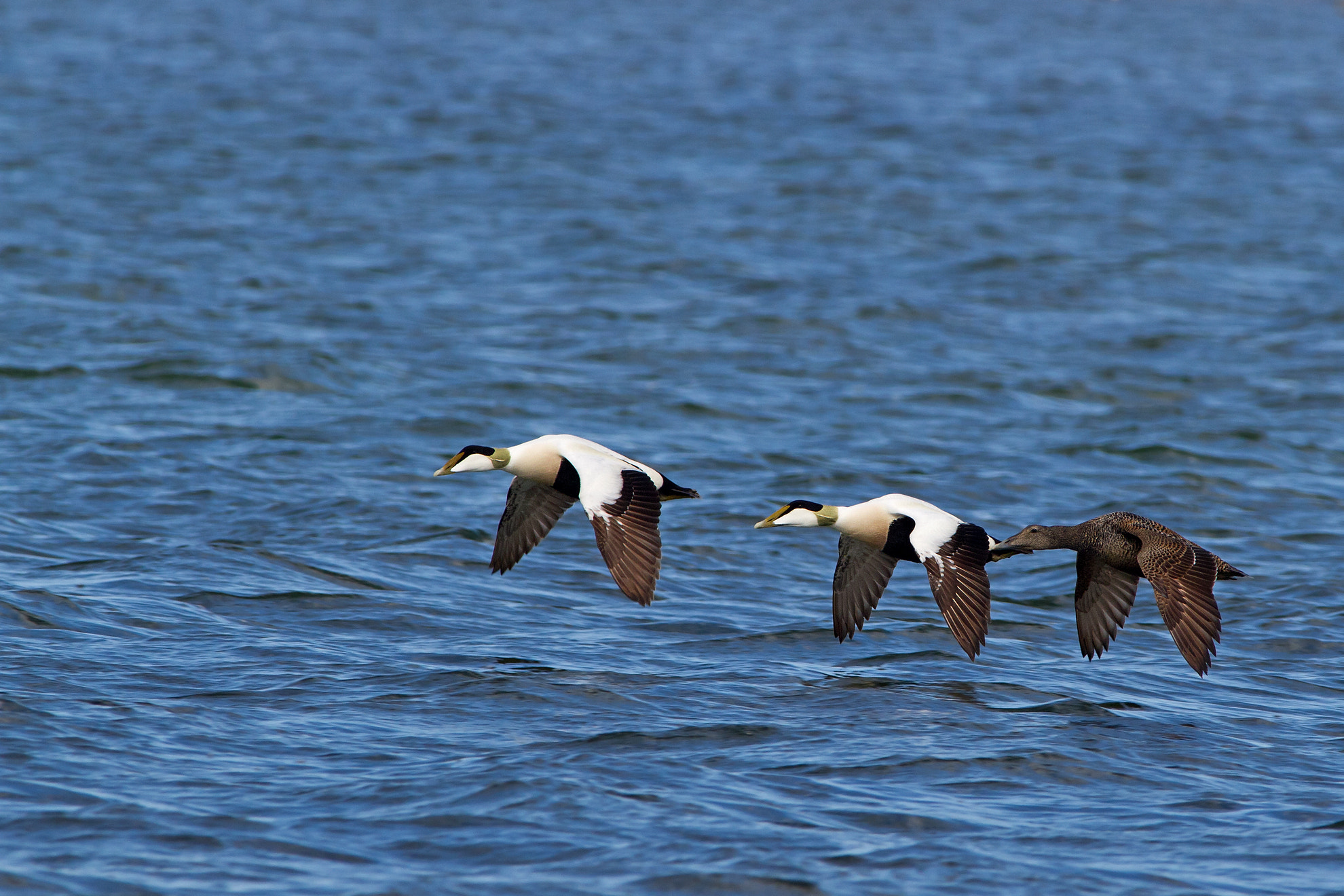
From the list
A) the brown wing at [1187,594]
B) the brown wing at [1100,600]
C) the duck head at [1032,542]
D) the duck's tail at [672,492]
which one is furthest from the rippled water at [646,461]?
the duck's tail at [672,492]

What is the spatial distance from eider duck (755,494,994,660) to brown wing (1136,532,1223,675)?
33.3 inches

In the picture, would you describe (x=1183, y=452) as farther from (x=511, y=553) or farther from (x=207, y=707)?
(x=207, y=707)

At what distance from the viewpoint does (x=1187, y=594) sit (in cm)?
831

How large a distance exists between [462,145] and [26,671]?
19.5 metres

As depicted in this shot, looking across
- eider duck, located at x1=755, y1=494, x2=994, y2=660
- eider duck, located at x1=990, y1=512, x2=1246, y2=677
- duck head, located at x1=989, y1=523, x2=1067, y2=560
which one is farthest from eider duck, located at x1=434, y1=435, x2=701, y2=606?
eider duck, located at x1=990, y1=512, x2=1246, y2=677

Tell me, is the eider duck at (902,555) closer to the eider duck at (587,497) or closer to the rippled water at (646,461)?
the rippled water at (646,461)

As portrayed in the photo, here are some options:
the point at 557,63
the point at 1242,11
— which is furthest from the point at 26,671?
the point at 1242,11

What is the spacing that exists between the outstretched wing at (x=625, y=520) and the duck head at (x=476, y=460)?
1.62ft

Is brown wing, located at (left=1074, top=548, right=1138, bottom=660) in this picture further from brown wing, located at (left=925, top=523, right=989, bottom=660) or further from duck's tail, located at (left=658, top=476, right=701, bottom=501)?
duck's tail, located at (left=658, top=476, right=701, bottom=501)

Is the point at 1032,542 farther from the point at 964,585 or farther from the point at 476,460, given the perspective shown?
the point at 476,460

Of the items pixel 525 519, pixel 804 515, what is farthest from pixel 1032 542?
pixel 525 519

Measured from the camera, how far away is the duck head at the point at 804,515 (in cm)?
908

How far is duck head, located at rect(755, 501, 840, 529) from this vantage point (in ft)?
29.8

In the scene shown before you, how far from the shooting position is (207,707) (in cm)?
761
